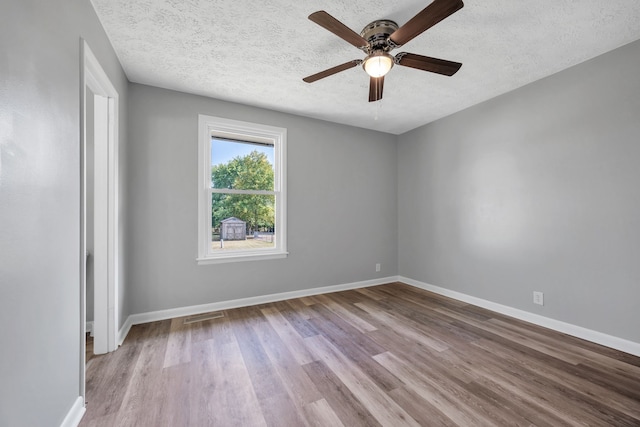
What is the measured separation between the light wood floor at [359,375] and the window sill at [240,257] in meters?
0.68

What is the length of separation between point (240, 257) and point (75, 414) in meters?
1.93

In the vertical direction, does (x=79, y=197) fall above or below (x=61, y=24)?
below

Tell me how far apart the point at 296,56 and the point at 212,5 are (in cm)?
76

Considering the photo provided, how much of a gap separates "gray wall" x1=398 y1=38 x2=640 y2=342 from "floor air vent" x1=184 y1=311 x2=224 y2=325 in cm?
309

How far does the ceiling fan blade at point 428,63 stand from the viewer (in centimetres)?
180

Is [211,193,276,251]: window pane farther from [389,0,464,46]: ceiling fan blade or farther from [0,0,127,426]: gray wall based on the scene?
[389,0,464,46]: ceiling fan blade

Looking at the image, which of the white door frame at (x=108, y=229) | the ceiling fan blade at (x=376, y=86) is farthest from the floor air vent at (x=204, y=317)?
the ceiling fan blade at (x=376, y=86)

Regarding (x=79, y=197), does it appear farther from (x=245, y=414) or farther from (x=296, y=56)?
(x=296, y=56)

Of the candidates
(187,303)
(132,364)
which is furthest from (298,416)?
(187,303)

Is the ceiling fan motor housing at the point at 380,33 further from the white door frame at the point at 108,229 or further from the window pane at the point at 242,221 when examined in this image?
the window pane at the point at 242,221

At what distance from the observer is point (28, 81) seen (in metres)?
1.02

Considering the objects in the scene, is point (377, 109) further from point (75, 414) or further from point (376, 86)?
point (75, 414)

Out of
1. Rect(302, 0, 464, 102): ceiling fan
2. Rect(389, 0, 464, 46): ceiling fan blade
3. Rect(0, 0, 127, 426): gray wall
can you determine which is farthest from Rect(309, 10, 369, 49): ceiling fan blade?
Rect(0, 0, 127, 426): gray wall

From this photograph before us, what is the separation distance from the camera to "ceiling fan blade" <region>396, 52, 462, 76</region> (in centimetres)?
180
